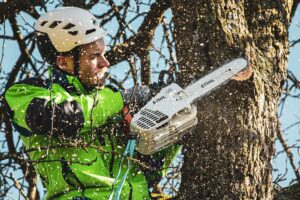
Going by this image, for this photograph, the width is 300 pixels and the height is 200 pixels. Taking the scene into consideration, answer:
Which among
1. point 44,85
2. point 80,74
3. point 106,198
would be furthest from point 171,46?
point 106,198

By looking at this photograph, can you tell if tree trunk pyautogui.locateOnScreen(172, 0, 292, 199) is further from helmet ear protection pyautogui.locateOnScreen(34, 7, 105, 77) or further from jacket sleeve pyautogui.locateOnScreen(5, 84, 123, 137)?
helmet ear protection pyautogui.locateOnScreen(34, 7, 105, 77)

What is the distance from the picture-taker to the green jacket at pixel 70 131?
89.4 inches

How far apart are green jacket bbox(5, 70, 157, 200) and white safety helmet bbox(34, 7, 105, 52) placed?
327 millimetres

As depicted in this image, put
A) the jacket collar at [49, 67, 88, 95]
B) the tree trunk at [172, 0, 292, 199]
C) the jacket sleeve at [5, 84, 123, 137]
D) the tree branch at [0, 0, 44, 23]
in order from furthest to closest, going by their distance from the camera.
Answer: the tree branch at [0, 0, 44, 23] < the jacket collar at [49, 67, 88, 95] < the jacket sleeve at [5, 84, 123, 137] < the tree trunk at [172, 0, 292, 199]

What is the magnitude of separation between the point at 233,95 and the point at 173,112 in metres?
0.28

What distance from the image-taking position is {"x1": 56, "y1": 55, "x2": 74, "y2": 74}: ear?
2.78 meters

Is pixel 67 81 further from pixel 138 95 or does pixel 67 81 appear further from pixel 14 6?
pixel 14 6

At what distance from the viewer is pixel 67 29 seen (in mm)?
2807

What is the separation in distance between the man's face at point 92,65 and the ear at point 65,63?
84mm

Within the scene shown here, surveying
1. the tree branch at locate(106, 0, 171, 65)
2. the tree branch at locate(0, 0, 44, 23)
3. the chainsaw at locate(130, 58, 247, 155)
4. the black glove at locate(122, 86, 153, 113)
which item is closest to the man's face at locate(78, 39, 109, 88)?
the black glove at locate(122, 86, 153, 113)

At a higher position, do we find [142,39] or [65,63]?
[142,39]

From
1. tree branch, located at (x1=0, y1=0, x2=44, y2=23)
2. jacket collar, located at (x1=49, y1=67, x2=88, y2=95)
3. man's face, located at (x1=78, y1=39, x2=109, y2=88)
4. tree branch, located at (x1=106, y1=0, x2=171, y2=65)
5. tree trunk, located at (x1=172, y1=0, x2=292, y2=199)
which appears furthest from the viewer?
tree branch, located at (x1=0, y1=0, x2=44, y2=23)

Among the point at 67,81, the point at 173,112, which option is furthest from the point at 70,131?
the point at 173,112

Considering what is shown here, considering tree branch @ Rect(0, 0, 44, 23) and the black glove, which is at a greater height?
tree branch @ Rect(0, 0, 44, 23)
